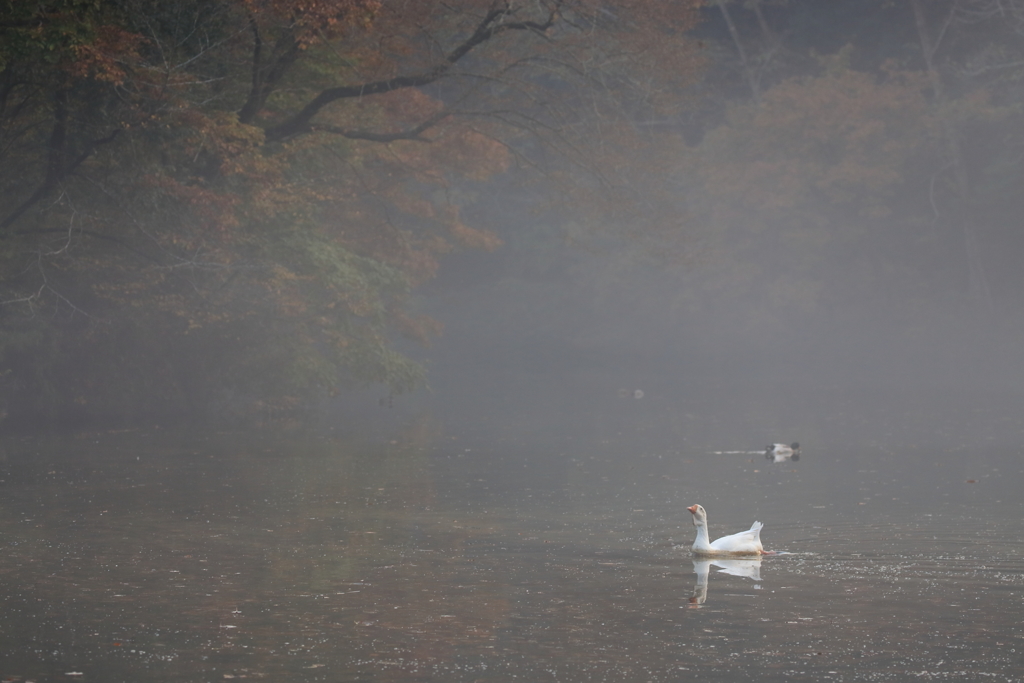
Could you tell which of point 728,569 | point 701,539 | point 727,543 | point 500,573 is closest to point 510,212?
point 701,539

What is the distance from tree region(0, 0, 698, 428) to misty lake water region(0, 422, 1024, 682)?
5.52m

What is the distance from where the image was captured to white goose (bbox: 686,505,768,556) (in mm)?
9953

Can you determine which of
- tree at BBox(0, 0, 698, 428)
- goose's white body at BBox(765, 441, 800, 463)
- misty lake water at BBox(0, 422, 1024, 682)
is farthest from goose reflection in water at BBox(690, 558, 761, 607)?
tree at BBox(0, 0, 698, 428)

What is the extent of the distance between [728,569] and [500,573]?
5.83 feet

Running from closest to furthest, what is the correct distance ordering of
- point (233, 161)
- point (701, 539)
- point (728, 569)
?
point (728, 569)
point (701, 539)
point (233, 161)

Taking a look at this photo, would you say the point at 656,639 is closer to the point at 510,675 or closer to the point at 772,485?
the point at 510,675

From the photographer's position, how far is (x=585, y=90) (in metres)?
35.5

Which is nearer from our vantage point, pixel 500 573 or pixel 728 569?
pixel 500 573

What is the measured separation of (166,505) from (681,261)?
21.2 m

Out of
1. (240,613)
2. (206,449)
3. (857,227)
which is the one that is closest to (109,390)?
(206,449)

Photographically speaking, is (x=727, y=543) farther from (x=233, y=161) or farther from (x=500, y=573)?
(x=233, y=161)

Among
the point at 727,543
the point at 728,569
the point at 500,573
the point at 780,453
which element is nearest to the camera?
the point at 500,573

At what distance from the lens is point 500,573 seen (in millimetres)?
9516

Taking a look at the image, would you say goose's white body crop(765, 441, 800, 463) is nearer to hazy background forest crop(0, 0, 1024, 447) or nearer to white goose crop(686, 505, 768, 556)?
hazy background forest crop(0, 0, 1024, 447)
